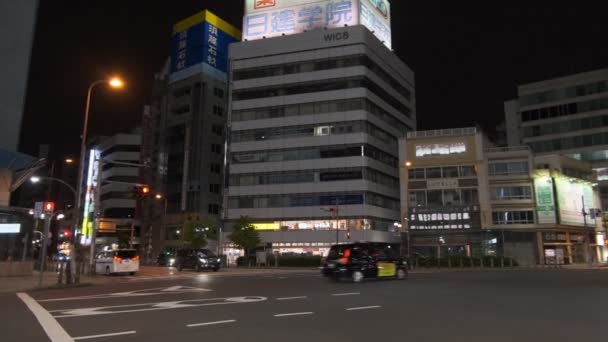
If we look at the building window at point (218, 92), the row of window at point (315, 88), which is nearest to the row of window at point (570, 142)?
the row of window at point (315, 88)

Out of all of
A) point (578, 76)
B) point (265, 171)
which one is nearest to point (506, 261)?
point (265, 171)

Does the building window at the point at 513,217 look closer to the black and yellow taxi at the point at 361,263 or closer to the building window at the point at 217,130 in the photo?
the black and yellow taxi at the point at 361,263

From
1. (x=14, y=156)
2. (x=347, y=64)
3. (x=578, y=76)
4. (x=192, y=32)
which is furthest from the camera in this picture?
(x=192, y=32)

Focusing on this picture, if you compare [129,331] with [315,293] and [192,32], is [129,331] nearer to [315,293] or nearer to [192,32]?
[315,293]

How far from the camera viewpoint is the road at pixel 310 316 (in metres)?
8.55

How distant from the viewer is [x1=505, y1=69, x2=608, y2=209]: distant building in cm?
7144

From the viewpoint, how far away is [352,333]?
8.67m

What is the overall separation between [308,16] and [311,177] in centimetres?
2544

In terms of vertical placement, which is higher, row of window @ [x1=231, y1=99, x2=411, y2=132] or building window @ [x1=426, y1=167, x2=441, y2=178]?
row of window @ [x1=231, y1=99, x2=411, y2=132]

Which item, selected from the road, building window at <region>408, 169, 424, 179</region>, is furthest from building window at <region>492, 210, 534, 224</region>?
the road

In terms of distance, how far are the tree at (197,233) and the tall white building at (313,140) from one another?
659 cm

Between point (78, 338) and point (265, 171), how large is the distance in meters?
61.2

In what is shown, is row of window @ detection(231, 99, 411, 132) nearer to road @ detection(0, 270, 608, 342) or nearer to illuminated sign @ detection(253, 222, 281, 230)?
illuminated sign @ detection(253, 222, 281, 230)

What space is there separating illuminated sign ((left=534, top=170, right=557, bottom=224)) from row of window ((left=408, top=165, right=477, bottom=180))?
7203 millimetres
